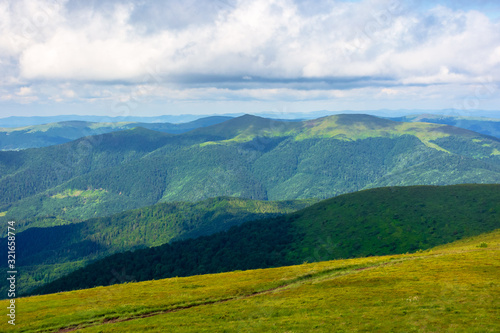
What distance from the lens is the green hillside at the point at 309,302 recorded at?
43.8m

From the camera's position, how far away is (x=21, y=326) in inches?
2201

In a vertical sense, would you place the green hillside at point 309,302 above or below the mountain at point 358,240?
above

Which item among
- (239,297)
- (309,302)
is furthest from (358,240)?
(309,302)

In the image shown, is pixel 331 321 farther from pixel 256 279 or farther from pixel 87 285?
pixel 87 285

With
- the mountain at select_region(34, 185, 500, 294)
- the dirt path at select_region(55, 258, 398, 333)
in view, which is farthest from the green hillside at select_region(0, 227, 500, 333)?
the mountain at select_region(34, 185, 500, 294)

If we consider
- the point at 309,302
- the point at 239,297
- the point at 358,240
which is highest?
the point at 309,302

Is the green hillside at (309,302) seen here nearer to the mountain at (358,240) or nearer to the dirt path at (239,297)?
the dirt path at (239,297)

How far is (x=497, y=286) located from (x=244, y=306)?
3892 cm

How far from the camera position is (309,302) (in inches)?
2127

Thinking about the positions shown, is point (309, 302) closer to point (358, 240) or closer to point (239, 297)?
point (239, 297)

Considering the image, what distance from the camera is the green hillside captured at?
144 feet

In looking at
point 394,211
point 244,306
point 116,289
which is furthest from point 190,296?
point 394,211

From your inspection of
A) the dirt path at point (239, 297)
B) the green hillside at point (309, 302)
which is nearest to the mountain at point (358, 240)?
the dirt path at point (239, 297)

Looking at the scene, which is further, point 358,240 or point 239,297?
point 358,240
